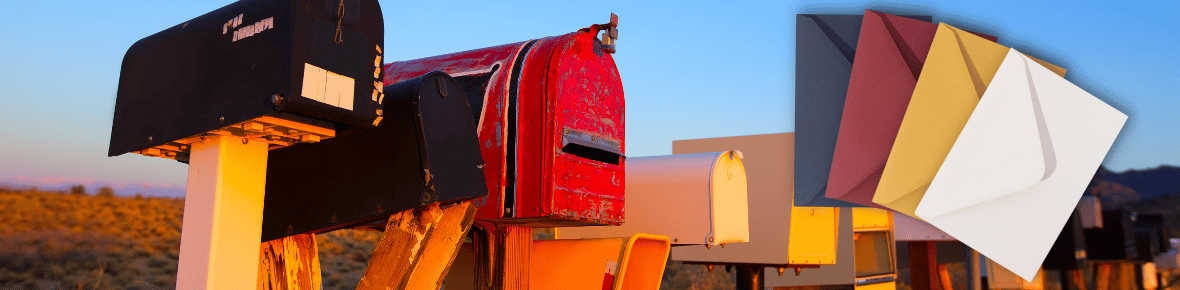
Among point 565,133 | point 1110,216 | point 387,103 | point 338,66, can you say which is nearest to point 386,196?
point 387,103

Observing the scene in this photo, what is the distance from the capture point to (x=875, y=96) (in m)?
4.11

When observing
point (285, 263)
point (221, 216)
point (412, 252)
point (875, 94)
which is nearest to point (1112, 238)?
point (875, 94)

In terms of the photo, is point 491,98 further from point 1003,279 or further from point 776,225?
point 1003,279

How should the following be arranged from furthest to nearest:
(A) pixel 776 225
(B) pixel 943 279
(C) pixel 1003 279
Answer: (B) pixel 943 279
(C) pixel 1003 279
(A) pixel 776 225

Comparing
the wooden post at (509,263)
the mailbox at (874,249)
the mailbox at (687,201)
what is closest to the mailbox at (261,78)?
the wooden post at (509,263)

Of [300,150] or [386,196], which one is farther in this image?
[300,150]

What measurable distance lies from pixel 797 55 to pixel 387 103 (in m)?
3.59

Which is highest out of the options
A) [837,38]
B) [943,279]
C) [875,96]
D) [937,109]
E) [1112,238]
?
[837,38]

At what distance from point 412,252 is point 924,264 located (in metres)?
6.26

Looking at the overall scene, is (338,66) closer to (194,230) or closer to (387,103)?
(387,103)

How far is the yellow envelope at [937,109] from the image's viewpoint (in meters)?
3.68

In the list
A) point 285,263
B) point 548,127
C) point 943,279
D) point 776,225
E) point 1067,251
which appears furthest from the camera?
point 943,279

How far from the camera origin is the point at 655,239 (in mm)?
3156

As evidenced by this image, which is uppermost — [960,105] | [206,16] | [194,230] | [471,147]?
[960,105]
